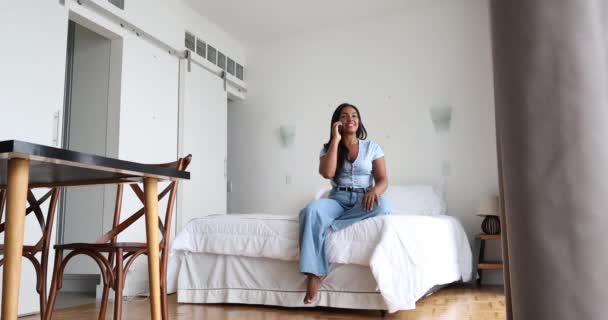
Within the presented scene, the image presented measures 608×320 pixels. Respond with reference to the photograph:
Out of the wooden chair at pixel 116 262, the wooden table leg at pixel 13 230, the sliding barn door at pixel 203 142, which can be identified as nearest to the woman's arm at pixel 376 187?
the wooden chair at pixel 116 262

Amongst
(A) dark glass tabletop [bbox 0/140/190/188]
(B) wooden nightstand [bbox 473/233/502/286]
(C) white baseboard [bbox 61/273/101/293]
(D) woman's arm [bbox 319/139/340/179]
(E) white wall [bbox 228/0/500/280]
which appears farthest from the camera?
(E) white wall [bbox 228/0/500/280]

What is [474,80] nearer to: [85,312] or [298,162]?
[298,162]

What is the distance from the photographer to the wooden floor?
2707mm

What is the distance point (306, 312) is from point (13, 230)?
195cm

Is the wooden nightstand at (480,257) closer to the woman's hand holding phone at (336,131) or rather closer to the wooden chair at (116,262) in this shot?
the woman's hand holding phone at (336,131)

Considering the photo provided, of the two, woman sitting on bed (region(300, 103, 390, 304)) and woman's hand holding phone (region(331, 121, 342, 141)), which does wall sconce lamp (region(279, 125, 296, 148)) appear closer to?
woman sitting on bed (region(300, 103, 390, 304))

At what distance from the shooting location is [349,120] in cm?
312

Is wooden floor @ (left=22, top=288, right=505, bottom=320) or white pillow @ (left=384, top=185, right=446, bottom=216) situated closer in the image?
wooden floor @ (left=22, top=288, right=505, bottom=320)

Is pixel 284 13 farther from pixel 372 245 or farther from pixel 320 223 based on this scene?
pixel 372 245

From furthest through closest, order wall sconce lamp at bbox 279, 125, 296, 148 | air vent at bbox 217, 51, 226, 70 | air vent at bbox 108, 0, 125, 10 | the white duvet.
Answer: wall sconce lamp at bbox 279, 125, 296, 148, air vent at bbox 217, 51, 226, 70, air vent at bbox 108, 0, 125, 10, the white duvet

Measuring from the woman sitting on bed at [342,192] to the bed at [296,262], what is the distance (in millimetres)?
86

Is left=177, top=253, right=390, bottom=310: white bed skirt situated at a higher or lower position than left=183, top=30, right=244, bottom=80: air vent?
lower

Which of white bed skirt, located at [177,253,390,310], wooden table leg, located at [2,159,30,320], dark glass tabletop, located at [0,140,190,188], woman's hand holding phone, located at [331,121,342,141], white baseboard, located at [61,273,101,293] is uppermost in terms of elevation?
woman's hand holding phone, located at [331,121,342,141]

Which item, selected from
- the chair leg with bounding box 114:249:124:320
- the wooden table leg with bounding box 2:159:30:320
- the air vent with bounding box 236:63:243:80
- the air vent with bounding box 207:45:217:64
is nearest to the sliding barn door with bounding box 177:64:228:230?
the air vent with bounding box 207:45:217:64
